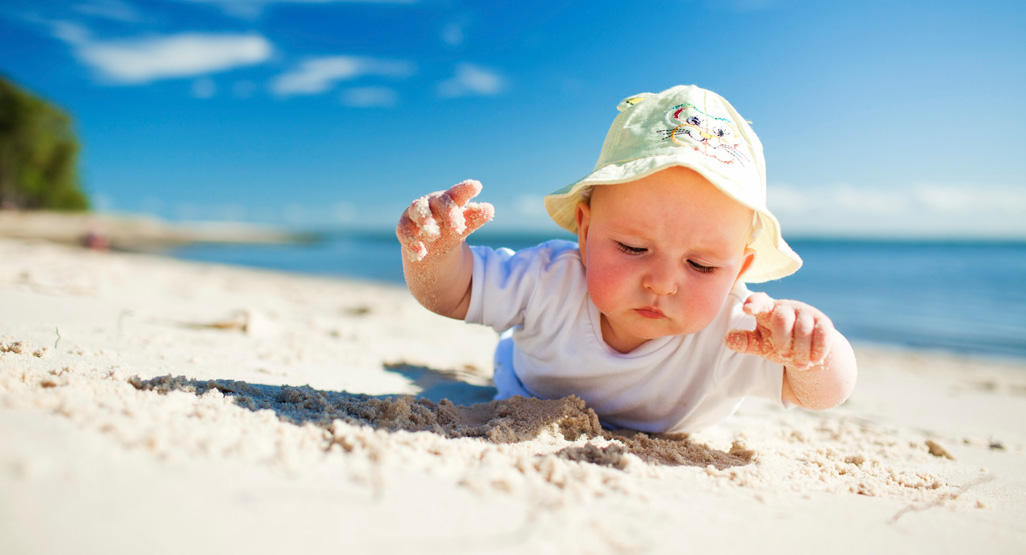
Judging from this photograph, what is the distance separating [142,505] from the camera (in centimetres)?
93

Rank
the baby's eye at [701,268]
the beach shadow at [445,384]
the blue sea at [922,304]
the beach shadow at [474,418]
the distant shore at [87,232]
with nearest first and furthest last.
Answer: the beach shadow at [474,418]
the baby's eye at [701,268]
the beach shadow at [445,384]
the blue sea at [922,304]
the distant shore at [87,232]

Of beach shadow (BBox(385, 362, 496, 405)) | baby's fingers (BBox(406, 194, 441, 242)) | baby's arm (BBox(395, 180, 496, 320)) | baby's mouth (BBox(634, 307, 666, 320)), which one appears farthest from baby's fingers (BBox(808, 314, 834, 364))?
beach shadow (BBox(385, 362, 496, 405))

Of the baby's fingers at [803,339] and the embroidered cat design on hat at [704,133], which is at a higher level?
the embroidered cat design on hat at [704,133]

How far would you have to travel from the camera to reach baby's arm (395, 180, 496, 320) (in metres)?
1.82

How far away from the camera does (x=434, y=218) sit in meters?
1.86

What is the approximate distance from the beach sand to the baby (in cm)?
22

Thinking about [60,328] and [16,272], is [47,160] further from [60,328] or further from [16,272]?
[60,328]

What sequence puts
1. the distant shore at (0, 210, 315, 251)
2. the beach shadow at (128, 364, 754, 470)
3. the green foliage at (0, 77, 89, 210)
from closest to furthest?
the beach shadow at (128, 364, 754, 470), the distant shore at (0, 210, 315, 251), the green foliage at (0, 77, 89, 210)

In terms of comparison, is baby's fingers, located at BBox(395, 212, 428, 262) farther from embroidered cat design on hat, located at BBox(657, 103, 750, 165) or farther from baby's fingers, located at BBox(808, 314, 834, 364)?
baby's fingers, located at BBox(808, 314, 834, 364)

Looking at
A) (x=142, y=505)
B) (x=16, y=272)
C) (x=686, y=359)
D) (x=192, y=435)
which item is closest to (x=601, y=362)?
(x=686, y=359)

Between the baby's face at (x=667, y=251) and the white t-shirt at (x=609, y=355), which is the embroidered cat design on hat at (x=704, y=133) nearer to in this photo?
the baby's face at (x=667, y=251)

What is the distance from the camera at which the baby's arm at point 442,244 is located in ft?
5.98

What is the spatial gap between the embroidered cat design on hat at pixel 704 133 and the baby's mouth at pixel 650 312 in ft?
1.77

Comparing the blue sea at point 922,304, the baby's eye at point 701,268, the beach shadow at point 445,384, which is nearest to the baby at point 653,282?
the baby's eye at point 701,268
